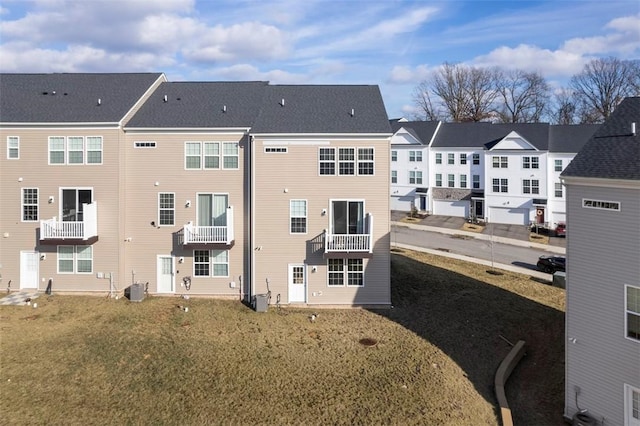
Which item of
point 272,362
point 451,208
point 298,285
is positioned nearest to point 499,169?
point 451,208

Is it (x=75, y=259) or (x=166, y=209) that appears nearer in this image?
(x=75, y=259)

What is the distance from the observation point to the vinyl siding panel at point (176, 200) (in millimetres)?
22359

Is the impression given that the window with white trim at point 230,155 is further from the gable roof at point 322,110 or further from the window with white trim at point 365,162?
the window with white trim at point 365,162

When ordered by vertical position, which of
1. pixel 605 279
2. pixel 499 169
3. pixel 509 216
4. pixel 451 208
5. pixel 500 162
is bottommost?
pixel 605 279

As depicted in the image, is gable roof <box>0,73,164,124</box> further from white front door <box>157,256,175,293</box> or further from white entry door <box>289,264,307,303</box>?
white entry door <box>289,264,307,303</box>

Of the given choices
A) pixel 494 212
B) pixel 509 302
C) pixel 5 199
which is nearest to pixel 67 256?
pixel 5 199

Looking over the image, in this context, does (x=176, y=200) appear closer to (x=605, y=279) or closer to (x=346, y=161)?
(x=346, y=161)

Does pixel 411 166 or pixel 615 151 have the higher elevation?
pixel 411 166

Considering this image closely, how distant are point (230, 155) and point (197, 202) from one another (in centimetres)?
302

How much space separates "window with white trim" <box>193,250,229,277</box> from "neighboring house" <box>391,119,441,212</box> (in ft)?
119

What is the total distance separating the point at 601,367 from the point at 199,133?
776 inches

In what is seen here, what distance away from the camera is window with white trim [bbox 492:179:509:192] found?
47812mm

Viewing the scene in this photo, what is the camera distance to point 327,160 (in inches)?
861

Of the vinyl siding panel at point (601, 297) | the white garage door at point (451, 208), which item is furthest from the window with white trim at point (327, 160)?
the white garage door at point (451, 208)
